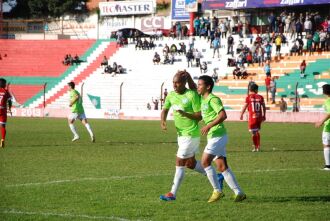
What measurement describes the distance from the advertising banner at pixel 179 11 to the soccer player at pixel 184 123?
178 feet

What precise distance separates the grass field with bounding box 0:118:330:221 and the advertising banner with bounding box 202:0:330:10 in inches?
1257

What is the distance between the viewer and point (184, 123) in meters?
11.9

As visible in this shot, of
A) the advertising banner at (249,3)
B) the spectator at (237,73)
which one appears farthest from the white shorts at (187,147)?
the advertising banner at (249,3)

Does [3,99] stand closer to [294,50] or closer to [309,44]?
[309,44]

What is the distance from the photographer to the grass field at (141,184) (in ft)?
34.6

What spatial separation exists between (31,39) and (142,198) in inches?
2322

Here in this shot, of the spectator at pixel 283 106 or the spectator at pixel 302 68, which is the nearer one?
the spectator at pixel 283 106

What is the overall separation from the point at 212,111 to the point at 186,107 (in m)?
0.45

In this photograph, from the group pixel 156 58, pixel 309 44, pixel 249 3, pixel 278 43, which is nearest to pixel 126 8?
pixel 156 58

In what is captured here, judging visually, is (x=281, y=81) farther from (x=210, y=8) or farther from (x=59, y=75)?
(x=59, y=75)

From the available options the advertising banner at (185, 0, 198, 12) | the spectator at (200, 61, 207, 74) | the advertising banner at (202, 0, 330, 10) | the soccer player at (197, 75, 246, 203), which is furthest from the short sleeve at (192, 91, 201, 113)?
the advertising banner at (185, 0, 198, 12)

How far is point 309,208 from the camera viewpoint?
11.0 m

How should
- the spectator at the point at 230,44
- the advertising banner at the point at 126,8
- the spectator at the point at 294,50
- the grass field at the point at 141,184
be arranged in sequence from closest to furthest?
the grass field at the point at 141,184
the spectator at the point at 294,50
the spectator at the point at 230,44
the advertising banner at the point at 126,8

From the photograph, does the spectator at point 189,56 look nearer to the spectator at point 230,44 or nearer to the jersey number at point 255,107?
the spectator at point 230,44
